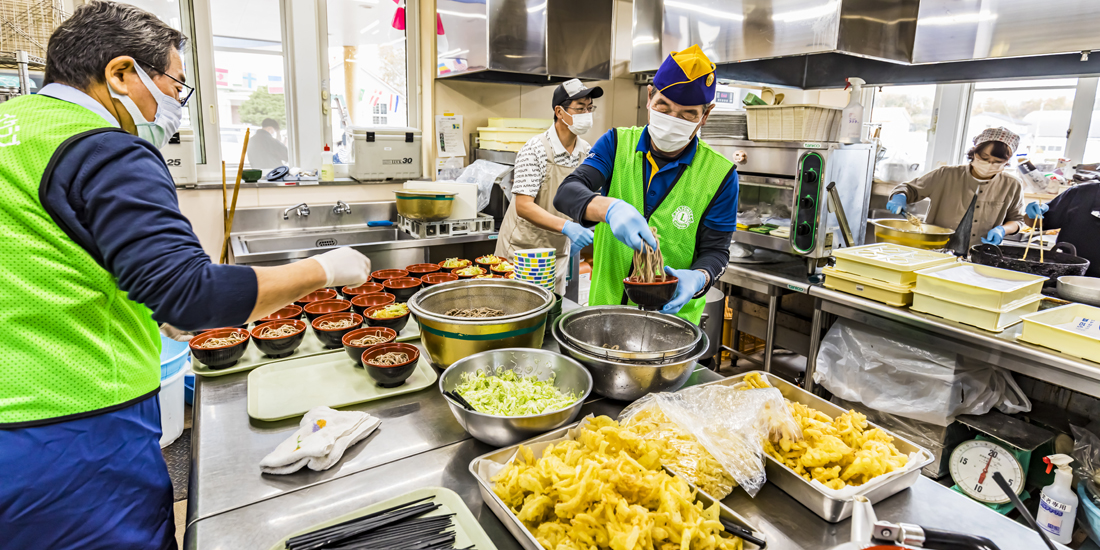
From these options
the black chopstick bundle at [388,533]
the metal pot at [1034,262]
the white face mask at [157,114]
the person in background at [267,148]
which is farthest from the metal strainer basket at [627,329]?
the person in background at [267,148]

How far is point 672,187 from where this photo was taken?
86.4 inches

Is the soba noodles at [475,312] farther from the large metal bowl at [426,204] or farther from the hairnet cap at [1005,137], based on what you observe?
the hairnet cap at [1005,137]

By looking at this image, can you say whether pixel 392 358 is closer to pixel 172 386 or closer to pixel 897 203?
pixel 172 386

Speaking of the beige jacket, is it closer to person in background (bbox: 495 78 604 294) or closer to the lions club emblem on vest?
person in background (bbox: 495 78 604 294)

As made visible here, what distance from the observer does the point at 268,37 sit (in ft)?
14.7

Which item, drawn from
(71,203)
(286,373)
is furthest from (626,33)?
(71,203)

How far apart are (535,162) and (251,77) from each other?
2.55 metres

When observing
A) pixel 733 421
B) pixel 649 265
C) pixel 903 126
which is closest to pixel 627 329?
pixel 649 265

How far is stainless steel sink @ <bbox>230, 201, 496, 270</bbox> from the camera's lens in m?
3.99

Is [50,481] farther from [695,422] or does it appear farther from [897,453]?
[897,453]

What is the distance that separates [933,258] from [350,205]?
3939mm

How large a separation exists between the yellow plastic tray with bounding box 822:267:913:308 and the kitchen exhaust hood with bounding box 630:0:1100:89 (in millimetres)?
1109

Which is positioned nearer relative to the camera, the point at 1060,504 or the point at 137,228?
the point at 137,228

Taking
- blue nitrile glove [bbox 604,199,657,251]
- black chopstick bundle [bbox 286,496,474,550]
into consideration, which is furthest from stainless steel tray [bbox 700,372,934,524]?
blue nitrile glove [bbox 604,199,657,251]
